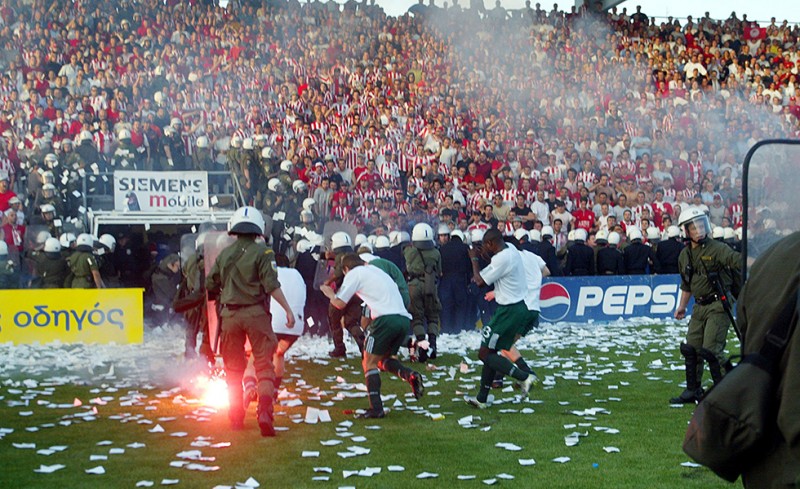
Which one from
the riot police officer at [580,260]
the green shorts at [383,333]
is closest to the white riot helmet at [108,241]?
the riot police officer at [580,260]

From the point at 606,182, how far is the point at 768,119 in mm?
6844

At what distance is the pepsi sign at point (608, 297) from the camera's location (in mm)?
19047

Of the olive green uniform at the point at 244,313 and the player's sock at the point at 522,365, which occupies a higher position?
the olive green uniform at the point at 244,313

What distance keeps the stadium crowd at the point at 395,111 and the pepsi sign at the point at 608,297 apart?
146 centimetres

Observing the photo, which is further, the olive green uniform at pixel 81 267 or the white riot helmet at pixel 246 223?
the olive green uniform at pixel 81 267

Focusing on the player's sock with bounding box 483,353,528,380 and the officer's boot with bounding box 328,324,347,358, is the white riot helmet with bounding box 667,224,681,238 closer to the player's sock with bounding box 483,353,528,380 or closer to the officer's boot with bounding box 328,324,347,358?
the officer's boot with bounding box 328,324,347,358

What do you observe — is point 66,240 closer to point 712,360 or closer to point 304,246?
point 304,246

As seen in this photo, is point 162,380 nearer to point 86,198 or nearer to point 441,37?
point 86,198

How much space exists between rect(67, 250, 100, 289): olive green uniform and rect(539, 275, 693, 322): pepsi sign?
27.0 feet

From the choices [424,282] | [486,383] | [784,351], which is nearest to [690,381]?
[486,383]

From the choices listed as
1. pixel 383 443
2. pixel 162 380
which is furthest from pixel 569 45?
pixel 383 443

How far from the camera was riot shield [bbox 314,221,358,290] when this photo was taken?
16.3 meters

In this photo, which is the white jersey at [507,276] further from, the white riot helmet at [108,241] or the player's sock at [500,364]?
the white riot helmet at [108,241]

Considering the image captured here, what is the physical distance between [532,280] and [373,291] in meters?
2.43
